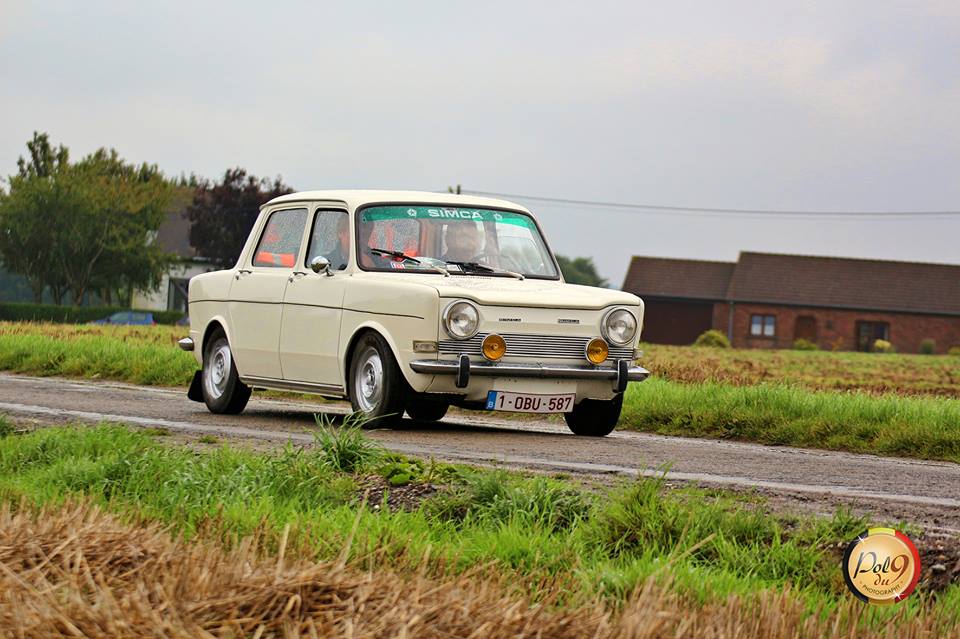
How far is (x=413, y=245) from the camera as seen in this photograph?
1172cm

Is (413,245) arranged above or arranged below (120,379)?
above

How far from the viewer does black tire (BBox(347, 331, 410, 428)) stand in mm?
10672

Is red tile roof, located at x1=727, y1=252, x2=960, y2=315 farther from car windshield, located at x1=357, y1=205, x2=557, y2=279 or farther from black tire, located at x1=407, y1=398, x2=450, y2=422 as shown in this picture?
black tire, located at x1=407, y1=398, x2=450, y2=422

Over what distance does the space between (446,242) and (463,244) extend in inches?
5.9

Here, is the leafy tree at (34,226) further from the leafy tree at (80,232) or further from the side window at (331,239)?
the side window at (331,239)

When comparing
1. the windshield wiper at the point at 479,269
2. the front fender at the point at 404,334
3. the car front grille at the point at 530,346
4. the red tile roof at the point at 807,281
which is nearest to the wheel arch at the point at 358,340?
the front fender at the point at 404,334

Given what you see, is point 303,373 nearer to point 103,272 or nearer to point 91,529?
point 91,529

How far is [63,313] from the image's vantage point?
223 feet

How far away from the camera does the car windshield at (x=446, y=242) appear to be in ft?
38.0

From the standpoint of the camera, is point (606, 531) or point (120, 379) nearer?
point (606, 531)

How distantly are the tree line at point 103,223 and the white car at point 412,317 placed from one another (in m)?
65.7

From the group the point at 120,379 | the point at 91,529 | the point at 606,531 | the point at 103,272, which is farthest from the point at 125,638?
the point at 103,272

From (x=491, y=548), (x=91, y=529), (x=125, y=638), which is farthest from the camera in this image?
(x=491, y=548)

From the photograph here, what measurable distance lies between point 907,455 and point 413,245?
413 cm
